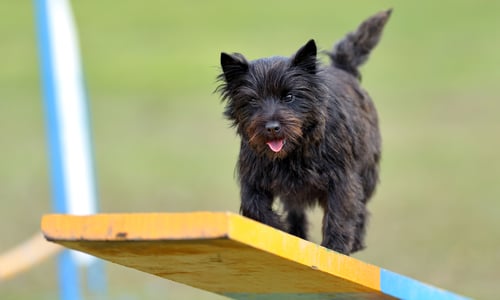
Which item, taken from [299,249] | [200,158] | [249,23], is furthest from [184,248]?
[249,23]

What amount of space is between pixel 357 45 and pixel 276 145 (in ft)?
5.10

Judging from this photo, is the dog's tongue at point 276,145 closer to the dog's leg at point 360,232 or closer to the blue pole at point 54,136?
the dog's leg at point 360,232

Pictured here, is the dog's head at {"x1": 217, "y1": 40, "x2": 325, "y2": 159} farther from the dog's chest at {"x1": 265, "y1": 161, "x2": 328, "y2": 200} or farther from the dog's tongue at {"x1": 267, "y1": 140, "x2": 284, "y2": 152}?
the dog's chest at {"x1": 265, "y1": 161, "x2": 328, "y2": 200}

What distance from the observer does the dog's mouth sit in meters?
5.14

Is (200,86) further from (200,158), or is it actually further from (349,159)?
(349,159)

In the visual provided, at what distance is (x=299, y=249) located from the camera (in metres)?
4.57

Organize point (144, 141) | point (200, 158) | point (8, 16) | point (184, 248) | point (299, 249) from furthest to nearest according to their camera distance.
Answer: point (8, 16) < point (144, 141) < point (200, 158) < point (299, 249) < point (184, 248)

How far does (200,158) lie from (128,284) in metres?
4.49

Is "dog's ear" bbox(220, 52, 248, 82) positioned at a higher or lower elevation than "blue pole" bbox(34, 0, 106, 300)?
lower

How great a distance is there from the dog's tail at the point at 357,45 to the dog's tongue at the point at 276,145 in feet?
4.47

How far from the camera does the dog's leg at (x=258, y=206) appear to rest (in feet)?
17.8

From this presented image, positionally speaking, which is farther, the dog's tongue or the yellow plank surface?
the dog's tongue

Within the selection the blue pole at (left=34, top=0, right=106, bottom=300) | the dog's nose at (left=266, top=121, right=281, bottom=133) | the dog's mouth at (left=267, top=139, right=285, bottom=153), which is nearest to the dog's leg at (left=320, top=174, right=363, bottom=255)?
the dog's mouth at (left=267, top=139, right=285, bottom=153)

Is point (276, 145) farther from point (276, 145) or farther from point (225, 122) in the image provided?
point (225, 122)
